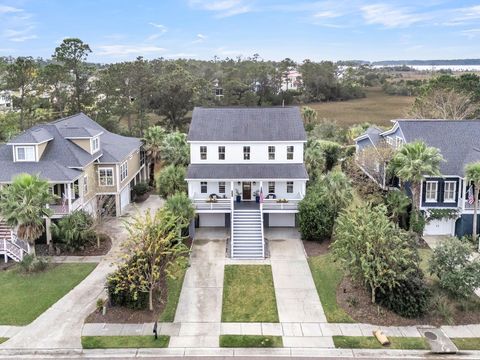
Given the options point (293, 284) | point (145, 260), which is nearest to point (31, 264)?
point (145, 260)

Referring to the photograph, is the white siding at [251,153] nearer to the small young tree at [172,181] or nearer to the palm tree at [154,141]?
the small young tree at [172,181]

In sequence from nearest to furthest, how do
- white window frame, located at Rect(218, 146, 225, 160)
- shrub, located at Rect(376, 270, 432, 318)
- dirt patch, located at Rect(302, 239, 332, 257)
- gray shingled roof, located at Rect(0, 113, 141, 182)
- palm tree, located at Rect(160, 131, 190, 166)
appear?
shrub, located at Rect(376, 270, 432, 318) → dirt patch, located at Rect(302, 239, 332, 257) → gray shingled roof, located at Rect(0, 113, 141, 182) → white window frame, located at Rect(218, 146, 225, 160) → palm tree, located at Rect(160, 131, 190, 166)

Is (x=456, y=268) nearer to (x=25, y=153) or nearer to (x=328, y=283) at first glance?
(x=328, y=283)

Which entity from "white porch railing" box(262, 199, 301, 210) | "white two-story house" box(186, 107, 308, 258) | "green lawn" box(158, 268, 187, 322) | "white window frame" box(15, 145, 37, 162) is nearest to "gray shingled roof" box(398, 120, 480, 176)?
"white two-story house" box(186, 107, 308, 258)

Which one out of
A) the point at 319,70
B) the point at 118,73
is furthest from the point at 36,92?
the point at 319,70

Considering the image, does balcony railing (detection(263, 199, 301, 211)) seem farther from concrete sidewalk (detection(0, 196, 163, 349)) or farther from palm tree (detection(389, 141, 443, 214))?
concrete sidewalk (detection(0, 196, 163, 349))

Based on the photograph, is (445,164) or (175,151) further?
(175,151)

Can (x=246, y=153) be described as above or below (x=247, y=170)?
above
